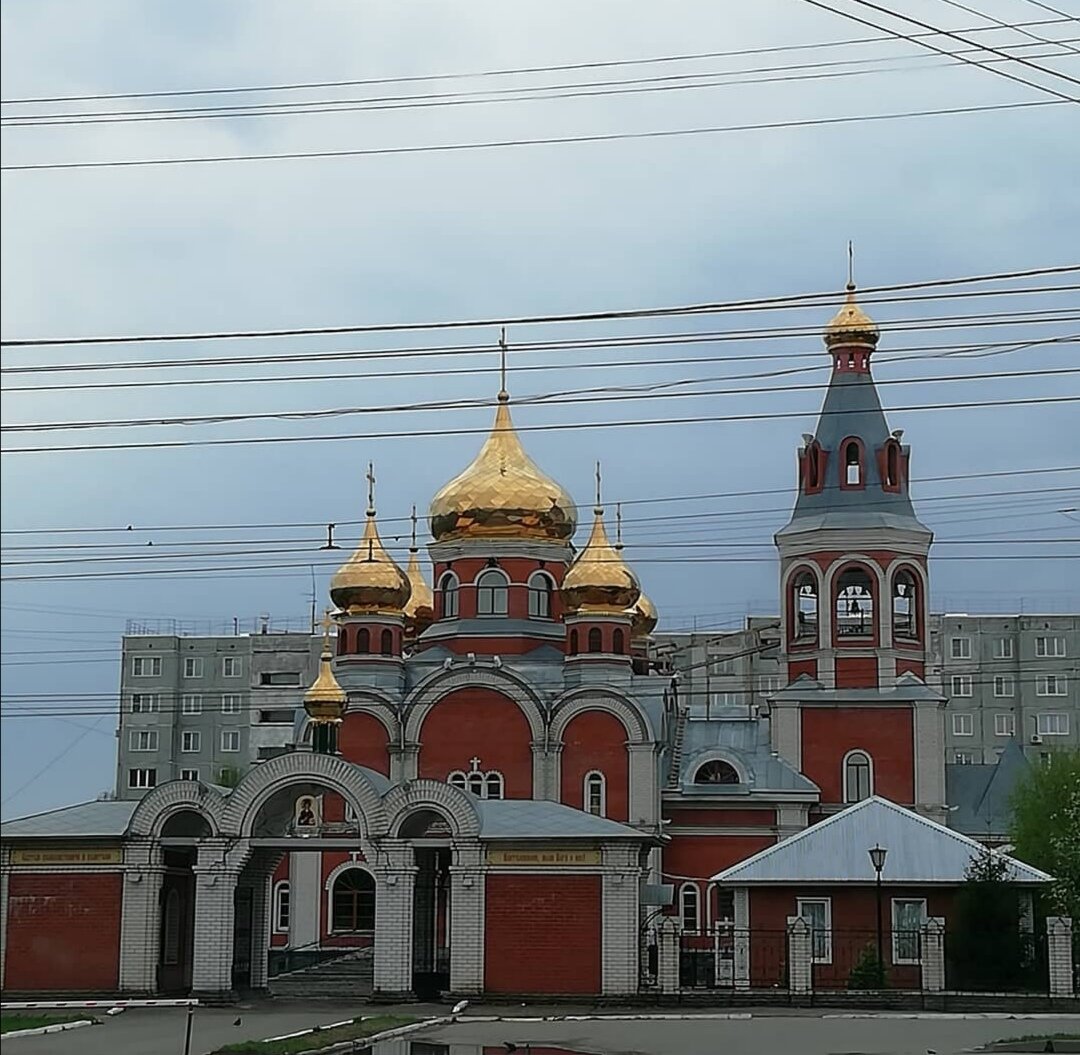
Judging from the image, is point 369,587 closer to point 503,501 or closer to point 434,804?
point 503,501

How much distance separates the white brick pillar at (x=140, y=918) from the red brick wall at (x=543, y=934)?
5189 mm

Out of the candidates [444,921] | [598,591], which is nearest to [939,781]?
[598,591]

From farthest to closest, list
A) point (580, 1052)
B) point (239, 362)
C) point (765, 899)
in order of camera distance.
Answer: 1. point (765, 899)
2. point (580, 1052)
3. point (239, 362)

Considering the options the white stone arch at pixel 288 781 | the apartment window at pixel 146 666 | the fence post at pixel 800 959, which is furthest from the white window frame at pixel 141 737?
the fence post at pixel 800 959

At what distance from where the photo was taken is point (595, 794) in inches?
1551

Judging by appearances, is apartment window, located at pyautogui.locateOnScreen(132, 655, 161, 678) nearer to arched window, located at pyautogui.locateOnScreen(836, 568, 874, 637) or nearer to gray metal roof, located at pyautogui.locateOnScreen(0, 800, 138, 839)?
arched window, located at pyautogui.locateOnScreen(836, 568, 874, 637)

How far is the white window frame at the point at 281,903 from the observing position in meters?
41.4

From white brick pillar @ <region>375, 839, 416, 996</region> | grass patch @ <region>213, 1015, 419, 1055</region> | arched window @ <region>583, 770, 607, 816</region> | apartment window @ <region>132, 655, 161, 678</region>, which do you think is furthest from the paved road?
apartment window @ <region>132, 655, 161, 678</region>

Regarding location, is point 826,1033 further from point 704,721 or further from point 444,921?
point 704,721

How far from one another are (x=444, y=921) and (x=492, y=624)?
26.2 ft

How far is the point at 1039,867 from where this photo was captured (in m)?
37.6

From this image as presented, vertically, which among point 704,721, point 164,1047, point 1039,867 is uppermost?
point 704,721

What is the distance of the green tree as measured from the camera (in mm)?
32969

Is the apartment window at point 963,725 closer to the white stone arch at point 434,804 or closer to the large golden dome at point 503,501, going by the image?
the large golden dome at point 503,501
